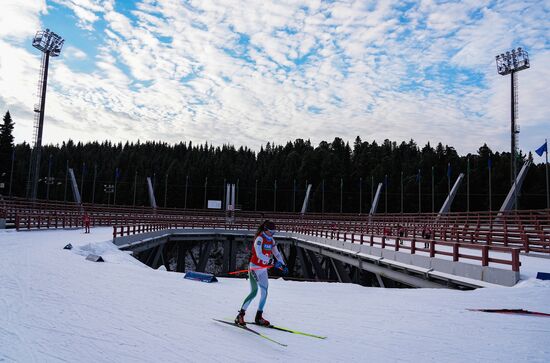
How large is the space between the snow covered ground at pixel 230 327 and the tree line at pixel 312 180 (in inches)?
3138

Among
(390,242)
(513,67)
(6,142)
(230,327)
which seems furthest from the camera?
(6,142)

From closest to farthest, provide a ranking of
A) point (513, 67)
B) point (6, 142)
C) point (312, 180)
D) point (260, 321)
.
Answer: point (260, 321), point (513, 67), point (6, 142), point (312, 180)

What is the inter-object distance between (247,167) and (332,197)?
1578 inches

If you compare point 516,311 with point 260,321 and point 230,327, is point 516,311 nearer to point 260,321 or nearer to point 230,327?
point 260,321

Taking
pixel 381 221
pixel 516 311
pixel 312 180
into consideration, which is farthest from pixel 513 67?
pixel 312 180

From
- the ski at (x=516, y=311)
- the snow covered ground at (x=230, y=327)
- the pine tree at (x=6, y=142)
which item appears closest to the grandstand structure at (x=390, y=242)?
the snow covered ground at (x=230, y=327)

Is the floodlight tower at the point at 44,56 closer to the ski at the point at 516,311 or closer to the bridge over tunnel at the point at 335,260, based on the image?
the bridge over tunnel at the point at 335,260

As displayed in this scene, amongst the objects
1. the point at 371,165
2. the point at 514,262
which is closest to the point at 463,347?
the point at 514,262

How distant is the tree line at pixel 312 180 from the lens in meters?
98.6

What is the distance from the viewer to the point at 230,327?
7.95 meters

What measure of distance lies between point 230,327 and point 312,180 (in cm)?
12141

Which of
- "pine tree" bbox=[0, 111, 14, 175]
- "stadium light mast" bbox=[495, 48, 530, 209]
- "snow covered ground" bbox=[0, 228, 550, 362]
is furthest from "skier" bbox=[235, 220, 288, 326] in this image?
"pine tree" bbox=[0, 111, 14, 175]

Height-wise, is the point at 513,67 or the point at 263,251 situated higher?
Answer: the point at 513,67

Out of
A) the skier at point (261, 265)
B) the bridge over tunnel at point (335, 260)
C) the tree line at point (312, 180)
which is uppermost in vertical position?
the tree line at point (312, 180)
